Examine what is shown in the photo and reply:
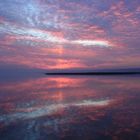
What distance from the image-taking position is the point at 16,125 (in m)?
11.9

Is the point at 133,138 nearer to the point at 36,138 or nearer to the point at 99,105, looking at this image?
the point at 36,138

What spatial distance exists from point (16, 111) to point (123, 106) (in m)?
7.15

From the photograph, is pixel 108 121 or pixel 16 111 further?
pixel 16 111

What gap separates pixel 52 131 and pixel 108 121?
3286 mm

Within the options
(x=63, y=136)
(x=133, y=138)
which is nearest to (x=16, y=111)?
(x=63, y=136)

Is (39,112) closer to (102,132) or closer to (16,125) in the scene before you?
(16,125)

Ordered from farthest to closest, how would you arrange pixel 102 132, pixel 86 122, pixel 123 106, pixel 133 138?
pixel 123 106 < pixel 86 122 < pixel 102 132 < pixel 133 138

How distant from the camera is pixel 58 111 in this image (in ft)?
50.2

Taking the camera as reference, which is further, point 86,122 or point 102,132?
point 86,122

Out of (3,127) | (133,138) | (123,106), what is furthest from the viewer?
(123,106)

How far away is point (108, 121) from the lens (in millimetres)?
12594

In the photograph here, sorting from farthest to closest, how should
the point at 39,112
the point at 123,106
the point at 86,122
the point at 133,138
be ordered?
the point at 123,106, the point at 39,112, the point at 86,122, the point at 133,138

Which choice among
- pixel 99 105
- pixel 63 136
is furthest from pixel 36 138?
pixel 99 105

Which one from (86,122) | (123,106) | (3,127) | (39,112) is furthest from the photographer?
(123,106)
